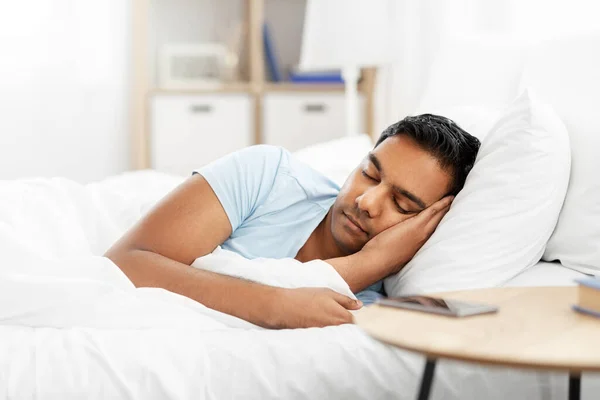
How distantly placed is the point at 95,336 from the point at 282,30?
3.14 m

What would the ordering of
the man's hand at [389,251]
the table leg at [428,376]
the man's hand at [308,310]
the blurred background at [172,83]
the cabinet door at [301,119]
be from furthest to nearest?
the cabinet door at [301,119]
the blurred background at [172,83]
the man's hand at [389,251]
the man's hand at [308,310]
the table leg at [428,376]

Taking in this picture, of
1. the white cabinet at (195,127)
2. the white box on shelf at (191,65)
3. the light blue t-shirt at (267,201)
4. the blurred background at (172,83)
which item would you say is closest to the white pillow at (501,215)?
the light blue t-shirt at (267,201)

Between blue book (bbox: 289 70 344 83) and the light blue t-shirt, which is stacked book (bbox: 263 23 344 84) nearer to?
blue book (bbox: 289 70 344 83)

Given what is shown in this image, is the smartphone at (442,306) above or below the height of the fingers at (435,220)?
above

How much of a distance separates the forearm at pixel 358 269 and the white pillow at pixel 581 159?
0.32 m

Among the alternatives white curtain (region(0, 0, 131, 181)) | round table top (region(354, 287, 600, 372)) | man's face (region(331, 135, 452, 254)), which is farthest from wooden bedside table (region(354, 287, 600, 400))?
white curtain (region(0, 0, 131, 181))

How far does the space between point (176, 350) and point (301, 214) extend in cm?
49

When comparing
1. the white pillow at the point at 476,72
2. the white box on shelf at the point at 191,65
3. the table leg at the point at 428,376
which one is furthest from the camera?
the white box on shelf at the point at 191,65

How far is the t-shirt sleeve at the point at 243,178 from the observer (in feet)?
4.73

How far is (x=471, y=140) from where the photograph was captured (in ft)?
5.39

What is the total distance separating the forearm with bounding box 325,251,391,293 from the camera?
1424 mm

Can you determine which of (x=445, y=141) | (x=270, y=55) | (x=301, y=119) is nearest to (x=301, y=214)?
(x=445, y=141)

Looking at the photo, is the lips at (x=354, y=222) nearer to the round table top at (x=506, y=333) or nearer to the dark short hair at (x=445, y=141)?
the dark short hair at (x=445, y=141)

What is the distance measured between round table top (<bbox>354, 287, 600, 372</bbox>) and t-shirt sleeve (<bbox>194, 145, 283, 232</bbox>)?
0.51 meters
